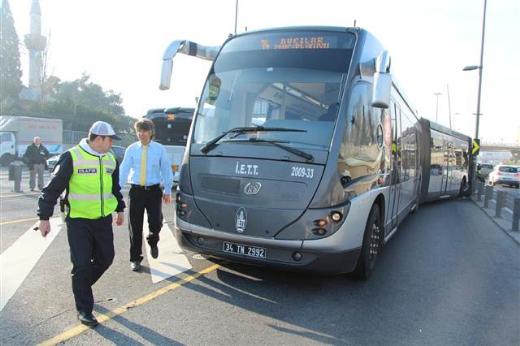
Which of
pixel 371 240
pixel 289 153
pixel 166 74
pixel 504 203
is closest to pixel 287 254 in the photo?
pixel 289 153

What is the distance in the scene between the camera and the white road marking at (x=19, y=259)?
198 inches

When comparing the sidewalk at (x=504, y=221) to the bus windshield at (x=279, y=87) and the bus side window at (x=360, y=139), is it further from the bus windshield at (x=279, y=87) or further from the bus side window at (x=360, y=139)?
the bus windshield at (x=279, y=87)

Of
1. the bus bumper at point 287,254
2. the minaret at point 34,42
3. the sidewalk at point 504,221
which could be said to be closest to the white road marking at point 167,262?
the bus bumper at point 287,254

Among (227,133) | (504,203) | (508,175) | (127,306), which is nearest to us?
(127,306)

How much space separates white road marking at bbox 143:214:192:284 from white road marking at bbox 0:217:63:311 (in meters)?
1.46

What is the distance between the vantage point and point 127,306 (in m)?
4.61

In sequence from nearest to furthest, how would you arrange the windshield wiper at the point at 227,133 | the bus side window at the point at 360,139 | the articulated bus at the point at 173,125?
the bus side window at the point at 360,139, the windshield wiper at the point at 227,133, the articulated bus at the point at 173,125

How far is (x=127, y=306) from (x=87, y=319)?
536mm

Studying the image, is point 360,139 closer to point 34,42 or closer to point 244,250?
point 244,250

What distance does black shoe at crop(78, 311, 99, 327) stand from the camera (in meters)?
4.10

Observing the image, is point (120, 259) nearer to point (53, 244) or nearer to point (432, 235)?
point (53, 244)

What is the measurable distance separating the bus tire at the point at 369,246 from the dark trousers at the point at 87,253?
2907mm

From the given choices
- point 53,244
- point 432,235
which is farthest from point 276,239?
point 432,235

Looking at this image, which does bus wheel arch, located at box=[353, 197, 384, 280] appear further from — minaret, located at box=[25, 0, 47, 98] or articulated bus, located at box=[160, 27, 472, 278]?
minaret, located at box=[25, 0, 47, 98]
